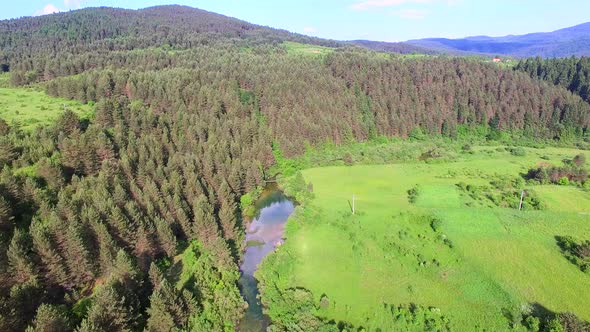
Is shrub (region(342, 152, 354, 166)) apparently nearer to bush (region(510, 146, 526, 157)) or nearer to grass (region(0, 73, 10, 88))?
bush (region(510, 146, 526, 157))

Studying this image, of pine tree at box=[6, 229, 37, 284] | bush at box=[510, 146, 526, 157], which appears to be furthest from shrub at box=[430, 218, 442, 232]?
bush at box=[510, 146, 526, 157]

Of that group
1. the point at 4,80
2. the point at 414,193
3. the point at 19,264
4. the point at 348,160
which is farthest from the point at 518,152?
the point at 4,80

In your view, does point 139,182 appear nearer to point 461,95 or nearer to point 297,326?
point 297,326

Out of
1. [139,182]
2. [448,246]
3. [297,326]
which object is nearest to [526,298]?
[448,246]

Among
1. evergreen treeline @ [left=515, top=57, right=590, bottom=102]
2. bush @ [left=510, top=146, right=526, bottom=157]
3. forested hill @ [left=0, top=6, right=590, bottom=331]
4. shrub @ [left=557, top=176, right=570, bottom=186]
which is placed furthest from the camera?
evergreen treeline @ [left=515, top=57, right=590, bottom=102]

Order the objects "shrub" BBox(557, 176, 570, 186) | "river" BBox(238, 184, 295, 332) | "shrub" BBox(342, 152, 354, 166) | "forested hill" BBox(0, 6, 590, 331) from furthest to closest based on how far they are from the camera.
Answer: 1. "shrub" BBox(342, 152, 354, 166)
2. "shrub" BBox(557, 176, 570, 186)
3. "river" BBox(238, 184, 295, 332)
4. "forested hill" BBox(0, 6, 590, 331)

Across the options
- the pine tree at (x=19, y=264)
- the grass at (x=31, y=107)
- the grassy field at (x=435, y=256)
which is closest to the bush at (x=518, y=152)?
the grassy field at (x=435, y=256)

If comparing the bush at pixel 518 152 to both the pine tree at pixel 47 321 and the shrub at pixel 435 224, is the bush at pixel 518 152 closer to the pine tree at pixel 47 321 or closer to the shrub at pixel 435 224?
the shrub at pixel 435 224
